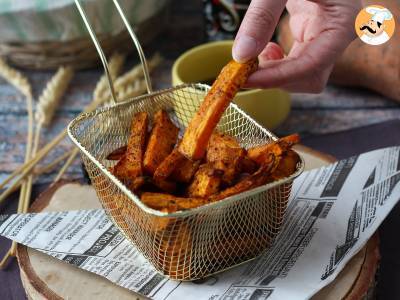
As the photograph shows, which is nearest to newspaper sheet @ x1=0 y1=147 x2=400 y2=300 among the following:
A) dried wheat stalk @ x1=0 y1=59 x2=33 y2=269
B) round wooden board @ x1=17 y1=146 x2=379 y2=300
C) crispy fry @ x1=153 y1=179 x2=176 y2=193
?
round wooden board @ x1=17 y1=146 x2=379 y2=300

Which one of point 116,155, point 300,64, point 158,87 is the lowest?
point 158,87

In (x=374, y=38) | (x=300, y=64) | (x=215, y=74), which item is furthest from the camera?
(x=215, y=74)

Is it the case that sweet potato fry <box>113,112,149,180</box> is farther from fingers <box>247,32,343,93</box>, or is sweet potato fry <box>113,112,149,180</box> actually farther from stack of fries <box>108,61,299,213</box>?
fingers <box>247,32,343,93</box>

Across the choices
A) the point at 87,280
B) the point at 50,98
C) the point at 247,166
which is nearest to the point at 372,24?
the point at 247,166

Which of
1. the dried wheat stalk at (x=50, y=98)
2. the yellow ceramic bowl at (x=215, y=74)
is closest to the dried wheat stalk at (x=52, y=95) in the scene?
the dried wheat stalk at (x=50, y=98)

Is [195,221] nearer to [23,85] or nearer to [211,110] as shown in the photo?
[211,110]
